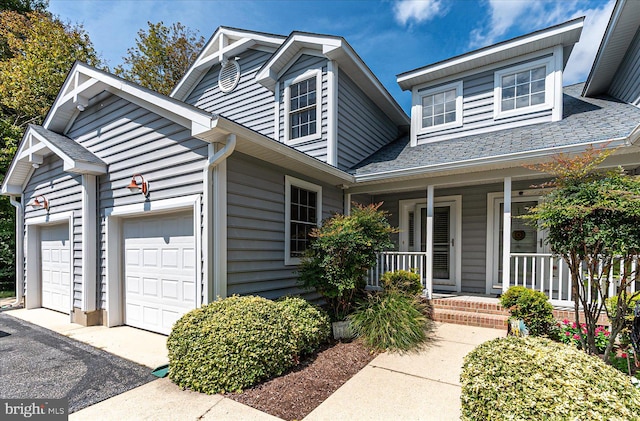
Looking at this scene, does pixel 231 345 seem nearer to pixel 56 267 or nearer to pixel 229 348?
pixel 229 348

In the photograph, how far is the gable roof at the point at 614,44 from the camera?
5.42 meters

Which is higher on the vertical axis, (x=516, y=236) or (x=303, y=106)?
(x=303, y=106)

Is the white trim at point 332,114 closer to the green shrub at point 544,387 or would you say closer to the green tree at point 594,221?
the green tree at point 594,221

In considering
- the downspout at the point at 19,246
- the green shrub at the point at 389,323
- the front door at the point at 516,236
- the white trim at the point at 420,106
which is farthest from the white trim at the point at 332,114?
the downspout at the point at 19,246

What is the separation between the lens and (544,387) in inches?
73.2

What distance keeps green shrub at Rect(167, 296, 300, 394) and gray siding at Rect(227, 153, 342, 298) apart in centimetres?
82

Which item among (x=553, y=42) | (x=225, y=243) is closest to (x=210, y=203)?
(x=225, y=243)

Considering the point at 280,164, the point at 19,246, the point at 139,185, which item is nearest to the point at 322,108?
the point at 280,164

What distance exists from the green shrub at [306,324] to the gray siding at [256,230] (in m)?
0.57

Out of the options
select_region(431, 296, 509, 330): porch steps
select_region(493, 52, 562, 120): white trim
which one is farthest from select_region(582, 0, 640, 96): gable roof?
select_region(431, 296, 509, 330): porch steps

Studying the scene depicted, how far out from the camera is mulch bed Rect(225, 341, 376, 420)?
275 centimetres

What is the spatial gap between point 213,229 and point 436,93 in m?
6.45

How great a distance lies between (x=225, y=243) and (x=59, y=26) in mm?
15739

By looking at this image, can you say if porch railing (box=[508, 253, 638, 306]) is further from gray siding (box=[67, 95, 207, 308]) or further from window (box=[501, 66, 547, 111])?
gray siding (box=[67, 95, 207, 308])
